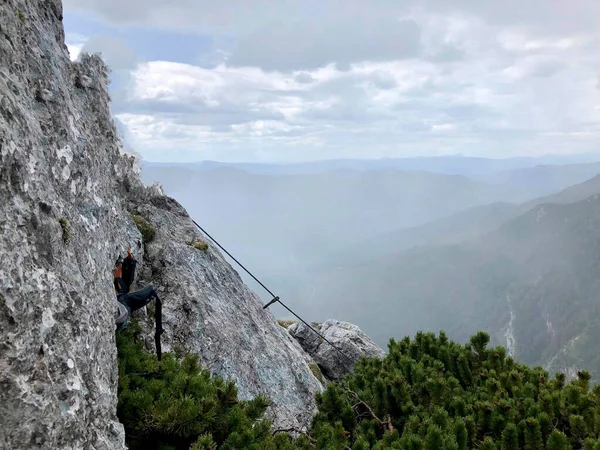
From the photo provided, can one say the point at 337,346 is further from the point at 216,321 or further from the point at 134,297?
the point at 134,297

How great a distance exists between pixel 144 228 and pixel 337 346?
13246 millimetres

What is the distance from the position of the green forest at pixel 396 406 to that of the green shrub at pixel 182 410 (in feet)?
0.06

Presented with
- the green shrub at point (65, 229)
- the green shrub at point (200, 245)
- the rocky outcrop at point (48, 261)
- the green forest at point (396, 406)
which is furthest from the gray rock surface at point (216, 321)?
the green shrub at point (65, 229)

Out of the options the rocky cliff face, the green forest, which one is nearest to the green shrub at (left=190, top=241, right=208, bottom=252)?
the rocky cliff face

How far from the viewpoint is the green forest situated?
25.8 ft

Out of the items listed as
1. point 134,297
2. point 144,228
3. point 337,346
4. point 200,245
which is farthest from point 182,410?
point 337,346

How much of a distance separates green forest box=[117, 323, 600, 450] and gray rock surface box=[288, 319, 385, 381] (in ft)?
28.5

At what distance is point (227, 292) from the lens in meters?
17.3

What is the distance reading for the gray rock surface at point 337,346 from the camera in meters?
23.8

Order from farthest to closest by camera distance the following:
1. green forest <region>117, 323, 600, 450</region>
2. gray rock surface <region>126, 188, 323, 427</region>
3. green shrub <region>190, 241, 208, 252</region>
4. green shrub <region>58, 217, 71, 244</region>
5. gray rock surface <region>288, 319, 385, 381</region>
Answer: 1. gray rock surface <region>288, 319, 385, 381</region>
2. green shrub <region>190, 241, 208, 252</region>
3. gray rock surface <region>126, 188, 323, 427</region>
4. green forest <region>117, 323, 600, 450</region>
5. green shrub <region>58, 217, 71, 244</region>

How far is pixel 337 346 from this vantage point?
2480 cm

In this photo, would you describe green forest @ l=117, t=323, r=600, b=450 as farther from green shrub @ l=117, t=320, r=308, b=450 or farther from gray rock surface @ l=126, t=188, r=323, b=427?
gray rock surface @ l=126, t=188, r=323, b=427

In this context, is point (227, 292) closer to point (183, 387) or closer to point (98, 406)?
point (183, 387)

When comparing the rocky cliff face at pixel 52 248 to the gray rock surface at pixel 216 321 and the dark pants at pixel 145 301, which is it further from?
the gray rock surface at pixel 216 321
